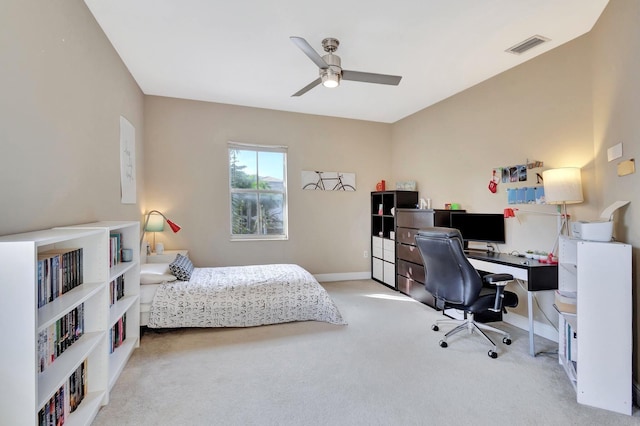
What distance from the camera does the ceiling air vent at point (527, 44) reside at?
2.83 m

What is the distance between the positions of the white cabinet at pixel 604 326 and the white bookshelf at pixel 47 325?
297 centimetres

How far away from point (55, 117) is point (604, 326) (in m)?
3.73

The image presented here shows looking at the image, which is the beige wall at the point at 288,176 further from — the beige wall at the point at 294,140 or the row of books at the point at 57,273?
the row of books at the point at 57,273

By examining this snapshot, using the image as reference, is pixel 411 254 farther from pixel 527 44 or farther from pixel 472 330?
pixel 527 44

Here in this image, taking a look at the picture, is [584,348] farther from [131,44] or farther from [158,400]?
[131,44]

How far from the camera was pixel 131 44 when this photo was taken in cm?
295

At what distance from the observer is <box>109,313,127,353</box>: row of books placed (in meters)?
2.47

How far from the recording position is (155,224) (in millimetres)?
4094

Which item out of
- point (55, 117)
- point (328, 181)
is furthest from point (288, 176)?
point (55, 117)

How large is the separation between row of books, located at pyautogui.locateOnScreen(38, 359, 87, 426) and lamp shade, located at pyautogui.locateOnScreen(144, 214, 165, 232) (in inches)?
92.1

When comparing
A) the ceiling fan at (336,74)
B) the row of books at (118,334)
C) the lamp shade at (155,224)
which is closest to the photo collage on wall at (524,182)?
the ceiling fan at (336,74)

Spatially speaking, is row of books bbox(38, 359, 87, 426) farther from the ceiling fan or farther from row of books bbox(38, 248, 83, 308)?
the ceiling fan

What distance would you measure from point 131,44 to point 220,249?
2777 millimetres

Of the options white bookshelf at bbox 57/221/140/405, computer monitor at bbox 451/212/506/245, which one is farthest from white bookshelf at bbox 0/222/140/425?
computer monitor at bbox 451/212/506/245
